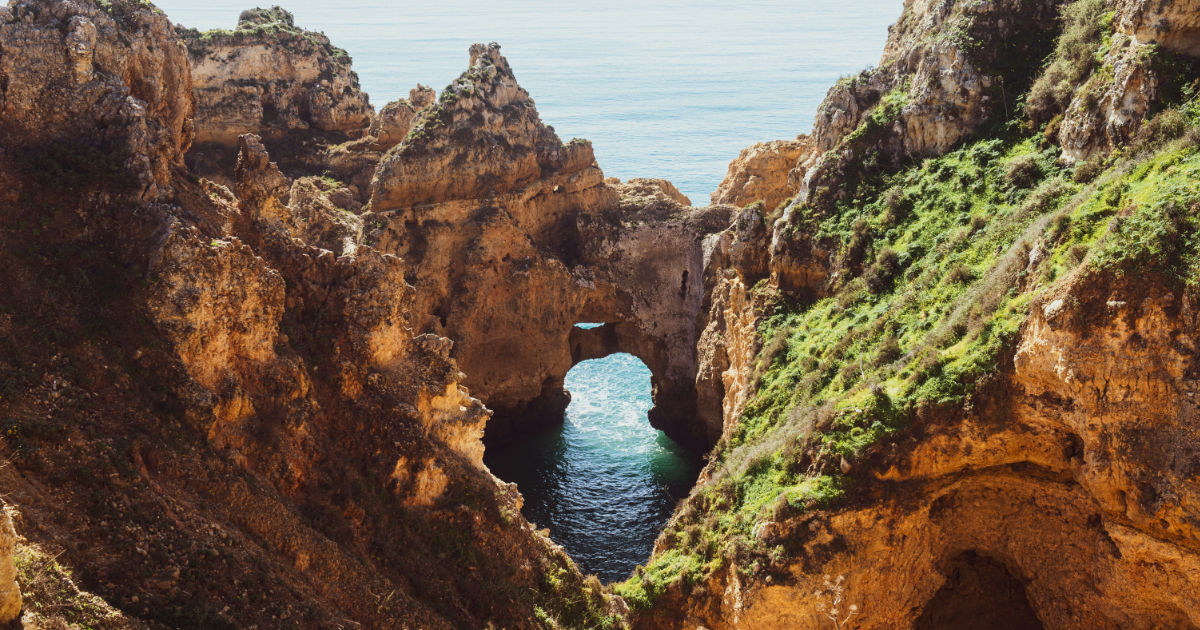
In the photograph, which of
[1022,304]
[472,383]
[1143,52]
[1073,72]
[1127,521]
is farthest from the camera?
[472,383]

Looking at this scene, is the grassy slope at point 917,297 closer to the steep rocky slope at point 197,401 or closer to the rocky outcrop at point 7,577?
the steep rocky slope at point 197,401

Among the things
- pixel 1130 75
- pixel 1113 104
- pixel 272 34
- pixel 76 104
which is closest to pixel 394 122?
pixel 272 34

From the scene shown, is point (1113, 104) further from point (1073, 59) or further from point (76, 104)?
point (76, 104)

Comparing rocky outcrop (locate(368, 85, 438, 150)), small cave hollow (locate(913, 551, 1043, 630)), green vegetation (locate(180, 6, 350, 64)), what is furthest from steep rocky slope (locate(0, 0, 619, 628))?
green vegetation (locate(180, 6, 350, 64))

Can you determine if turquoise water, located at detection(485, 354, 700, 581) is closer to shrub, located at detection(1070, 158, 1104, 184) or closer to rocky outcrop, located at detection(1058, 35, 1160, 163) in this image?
shrub, located at detection(1070, 158, 1104, 184)

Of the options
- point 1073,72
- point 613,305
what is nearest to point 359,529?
point 1073,72

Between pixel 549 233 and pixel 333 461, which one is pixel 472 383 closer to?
pixel 549 233

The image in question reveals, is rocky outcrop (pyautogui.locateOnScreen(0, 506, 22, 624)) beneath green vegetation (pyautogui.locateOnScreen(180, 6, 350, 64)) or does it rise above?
beneath
